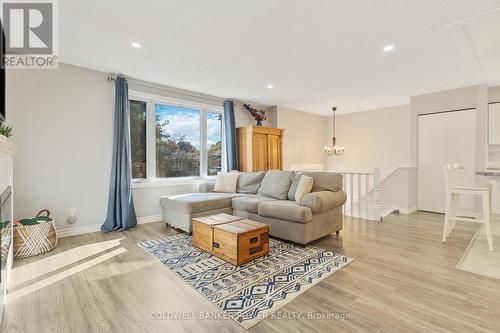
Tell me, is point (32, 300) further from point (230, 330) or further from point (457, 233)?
point (457, 233)

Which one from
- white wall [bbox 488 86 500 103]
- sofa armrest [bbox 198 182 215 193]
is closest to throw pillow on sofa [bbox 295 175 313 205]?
sofa armrest [bbox 198 182 215 193]

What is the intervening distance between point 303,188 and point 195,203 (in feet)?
5.07

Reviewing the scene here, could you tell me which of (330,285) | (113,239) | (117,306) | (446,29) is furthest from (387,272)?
(113,239)

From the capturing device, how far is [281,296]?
6.23 feet

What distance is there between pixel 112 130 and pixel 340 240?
379cm

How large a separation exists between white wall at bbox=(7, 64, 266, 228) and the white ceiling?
390mm

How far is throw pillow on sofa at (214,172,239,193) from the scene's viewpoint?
4387 mm

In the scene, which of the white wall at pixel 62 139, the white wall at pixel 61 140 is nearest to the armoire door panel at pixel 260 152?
the white wall at pixel 62 139

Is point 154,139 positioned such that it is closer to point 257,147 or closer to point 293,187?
point 257,147

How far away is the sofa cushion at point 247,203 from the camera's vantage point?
138 inches

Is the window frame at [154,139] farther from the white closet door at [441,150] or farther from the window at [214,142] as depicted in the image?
the white closet door at [441,150]

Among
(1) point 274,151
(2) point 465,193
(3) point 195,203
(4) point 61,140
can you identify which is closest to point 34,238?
(4) point 61,140

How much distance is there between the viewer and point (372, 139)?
6500 millimetres

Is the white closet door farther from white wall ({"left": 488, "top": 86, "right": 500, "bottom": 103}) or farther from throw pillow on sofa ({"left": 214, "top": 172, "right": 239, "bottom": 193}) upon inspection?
throw pillow on sofa ({"left": 214, "top": 172, "right": 239, "bottom": 193})
